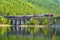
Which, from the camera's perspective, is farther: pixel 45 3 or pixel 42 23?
pixel 45 3

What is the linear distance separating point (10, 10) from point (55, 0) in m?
63.7

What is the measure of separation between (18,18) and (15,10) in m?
6.60

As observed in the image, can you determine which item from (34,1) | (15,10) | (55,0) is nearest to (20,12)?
(15,10)

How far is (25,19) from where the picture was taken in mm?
69312

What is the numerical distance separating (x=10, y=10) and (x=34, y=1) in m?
42.5

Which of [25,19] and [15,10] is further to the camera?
[15,10]

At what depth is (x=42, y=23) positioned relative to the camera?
227 ft

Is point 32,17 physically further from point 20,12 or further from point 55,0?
point 55,0

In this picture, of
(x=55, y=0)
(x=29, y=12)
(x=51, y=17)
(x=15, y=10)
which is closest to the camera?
(x=51, y=17)

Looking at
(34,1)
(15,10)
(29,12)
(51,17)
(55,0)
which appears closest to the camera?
(51,17)

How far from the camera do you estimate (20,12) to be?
76.8 metres

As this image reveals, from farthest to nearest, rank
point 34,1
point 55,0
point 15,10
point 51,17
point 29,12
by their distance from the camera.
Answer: point 55,0 → point 34,1 → point 29,12 → point 15,10 → point 51,17

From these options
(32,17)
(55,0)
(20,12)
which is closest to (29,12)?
(20,12)

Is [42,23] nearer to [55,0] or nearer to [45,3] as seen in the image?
[45,3]
